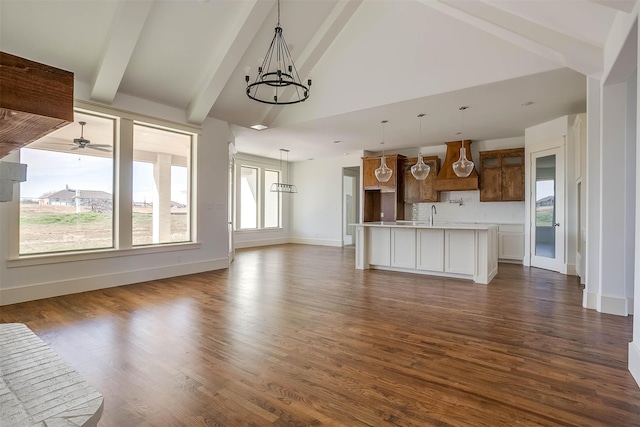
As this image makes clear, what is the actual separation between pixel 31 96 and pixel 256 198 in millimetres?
10084

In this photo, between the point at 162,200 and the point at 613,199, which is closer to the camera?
the point at 613,199

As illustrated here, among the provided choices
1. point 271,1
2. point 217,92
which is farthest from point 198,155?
point 271,1

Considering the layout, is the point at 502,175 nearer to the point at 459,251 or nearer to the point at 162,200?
the point at 459,251

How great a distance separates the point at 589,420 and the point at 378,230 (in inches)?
181

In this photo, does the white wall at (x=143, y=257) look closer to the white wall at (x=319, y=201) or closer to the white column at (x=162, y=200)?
the white column at (x=162, y=200)

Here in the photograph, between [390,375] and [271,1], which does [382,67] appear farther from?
[390,375]

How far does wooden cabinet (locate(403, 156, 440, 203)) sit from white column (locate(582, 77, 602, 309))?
443cm

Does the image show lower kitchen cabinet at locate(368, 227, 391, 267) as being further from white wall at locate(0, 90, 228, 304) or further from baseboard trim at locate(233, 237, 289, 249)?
baseboard trim at locate(233, 237, 289, 249)

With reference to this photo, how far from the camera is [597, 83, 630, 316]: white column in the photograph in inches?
140

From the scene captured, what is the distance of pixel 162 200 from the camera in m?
5.97

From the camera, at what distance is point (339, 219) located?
10.4 m

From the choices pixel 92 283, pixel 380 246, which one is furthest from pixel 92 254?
pixel 380 246

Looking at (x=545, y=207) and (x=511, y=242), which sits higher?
(x=545, y=207)

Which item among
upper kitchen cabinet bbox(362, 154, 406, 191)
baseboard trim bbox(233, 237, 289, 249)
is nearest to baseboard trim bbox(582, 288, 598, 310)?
upper kitchen cabinet bbox(362, 154, 406, 191)
